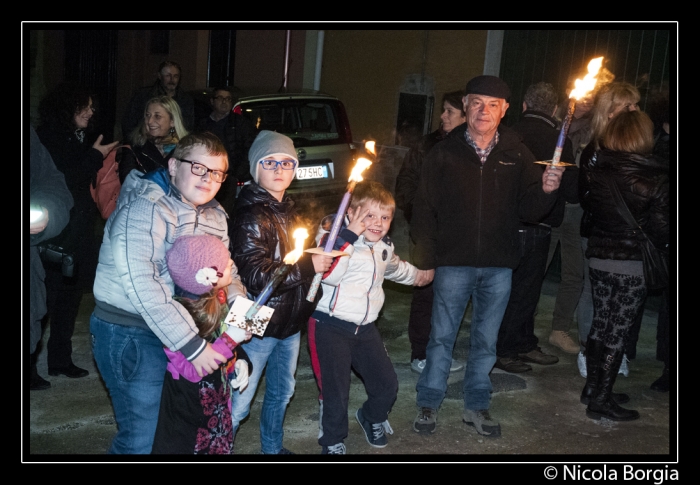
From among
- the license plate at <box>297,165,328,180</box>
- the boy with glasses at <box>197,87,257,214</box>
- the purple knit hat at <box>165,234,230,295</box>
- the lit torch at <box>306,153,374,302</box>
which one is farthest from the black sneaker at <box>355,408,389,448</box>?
the license plate at <box>297,165,328,180</box>

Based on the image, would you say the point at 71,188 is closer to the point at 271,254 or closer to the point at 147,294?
the point at 271,254

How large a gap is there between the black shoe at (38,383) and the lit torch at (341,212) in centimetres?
242

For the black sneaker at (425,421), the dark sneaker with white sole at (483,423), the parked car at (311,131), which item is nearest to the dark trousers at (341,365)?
the black sneaker at (425,421)

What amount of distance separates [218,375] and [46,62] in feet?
56.3

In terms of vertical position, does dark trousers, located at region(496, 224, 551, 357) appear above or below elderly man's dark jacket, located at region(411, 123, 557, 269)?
below

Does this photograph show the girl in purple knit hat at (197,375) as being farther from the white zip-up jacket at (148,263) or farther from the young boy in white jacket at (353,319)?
the young boy in white jacket at (353,319)

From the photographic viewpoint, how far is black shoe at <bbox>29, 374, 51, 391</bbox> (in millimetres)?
5578

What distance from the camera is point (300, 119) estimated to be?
9.94m

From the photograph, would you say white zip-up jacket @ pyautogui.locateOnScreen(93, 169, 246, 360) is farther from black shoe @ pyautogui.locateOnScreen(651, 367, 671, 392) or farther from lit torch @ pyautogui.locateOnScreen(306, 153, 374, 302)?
black shoe @ pyautogui.locateOnScreen(651, 367, 671, 392)

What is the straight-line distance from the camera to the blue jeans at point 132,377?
12.2ft

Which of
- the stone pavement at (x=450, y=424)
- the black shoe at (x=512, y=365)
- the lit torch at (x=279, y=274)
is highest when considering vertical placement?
the lit torch at (x=279, y=274)

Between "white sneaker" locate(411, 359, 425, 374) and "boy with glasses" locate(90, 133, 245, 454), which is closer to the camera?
"boy with glasses" locate(90, 133, 245, 454)
